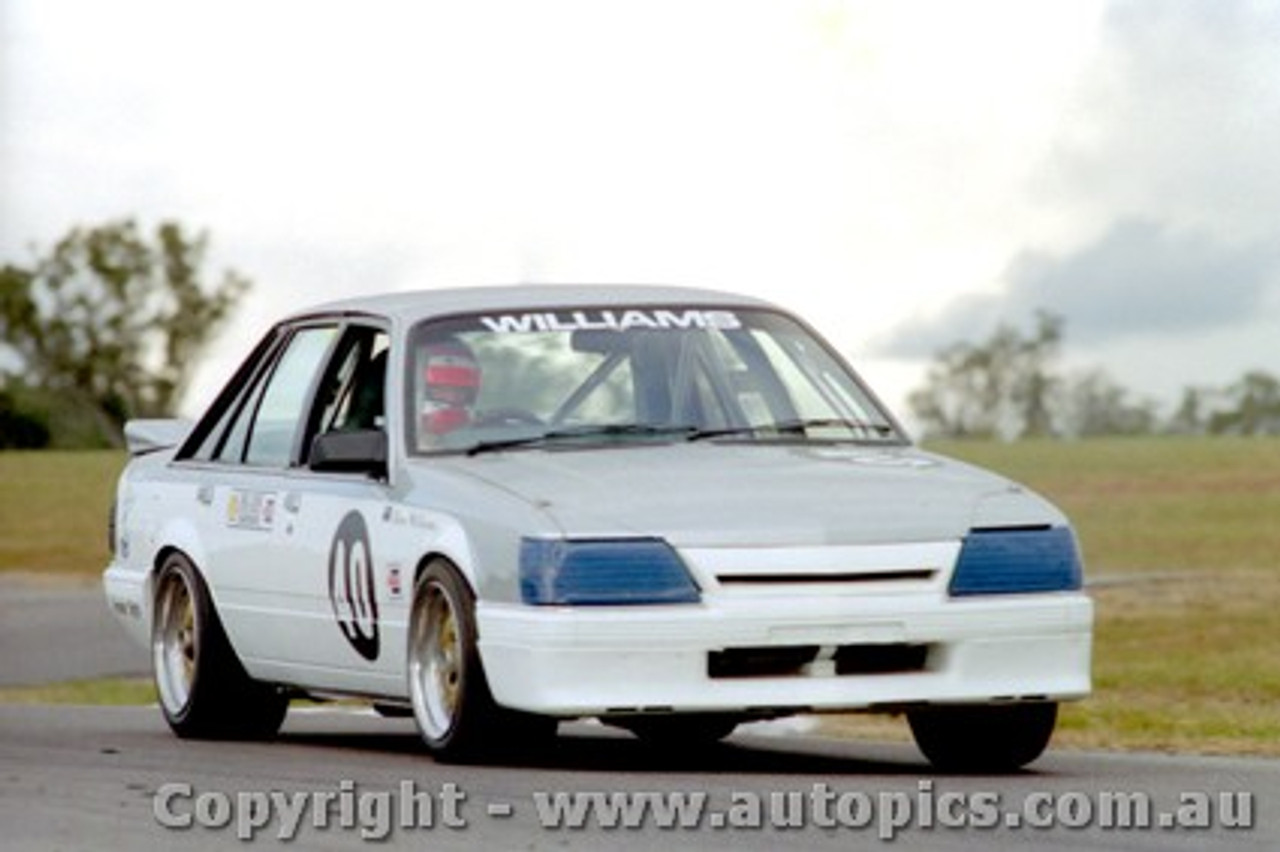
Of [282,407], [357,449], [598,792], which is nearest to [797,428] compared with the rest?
[357,449]

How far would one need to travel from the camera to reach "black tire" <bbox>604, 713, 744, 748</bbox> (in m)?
12.9

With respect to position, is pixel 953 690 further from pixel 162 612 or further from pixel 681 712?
pixel 162 612

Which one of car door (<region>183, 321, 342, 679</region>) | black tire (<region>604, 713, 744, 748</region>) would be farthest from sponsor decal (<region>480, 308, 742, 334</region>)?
black tire (<region>604, 713, 744, 748</region>)

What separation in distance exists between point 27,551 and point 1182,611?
22.1 metres

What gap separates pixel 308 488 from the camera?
546 inches

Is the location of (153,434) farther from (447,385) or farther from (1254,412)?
(1254,412)

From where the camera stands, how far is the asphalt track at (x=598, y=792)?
34.0 feet

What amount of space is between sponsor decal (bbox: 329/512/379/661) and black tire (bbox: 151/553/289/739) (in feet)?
3.80

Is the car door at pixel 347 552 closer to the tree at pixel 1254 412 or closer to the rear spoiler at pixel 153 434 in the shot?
the rear spoiler at pixel 153 434

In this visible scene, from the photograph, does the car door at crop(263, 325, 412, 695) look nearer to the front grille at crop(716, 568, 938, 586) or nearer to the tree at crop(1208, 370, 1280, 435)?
the front grille at crop(716, 568, 938, 586)

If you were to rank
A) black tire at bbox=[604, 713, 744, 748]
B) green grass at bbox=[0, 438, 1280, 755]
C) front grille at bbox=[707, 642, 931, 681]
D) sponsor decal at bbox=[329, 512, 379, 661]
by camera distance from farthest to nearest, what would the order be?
green grass at bbox=[0, 438, 1280, 755] < sponsor decal at bbox=[329, 512, 379, 661] < black tire at bbox=[604, 713, 744, 748] < front grille at bbox=[707, 642, 931, 681]

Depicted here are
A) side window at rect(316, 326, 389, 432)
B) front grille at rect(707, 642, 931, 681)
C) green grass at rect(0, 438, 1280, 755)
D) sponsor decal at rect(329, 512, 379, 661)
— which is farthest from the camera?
green grass at rect(0, 438, 1280, 755)

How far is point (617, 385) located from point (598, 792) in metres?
2.26

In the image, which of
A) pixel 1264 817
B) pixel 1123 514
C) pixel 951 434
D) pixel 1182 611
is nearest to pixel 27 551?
pixel 1123 514
